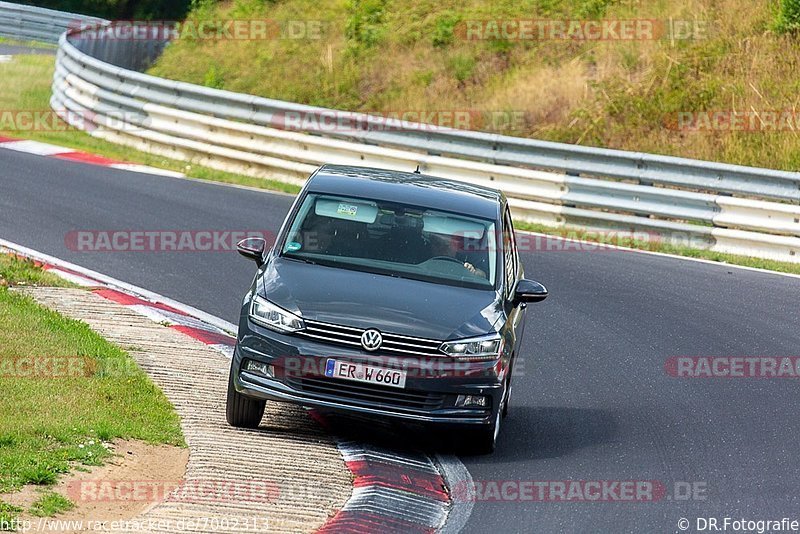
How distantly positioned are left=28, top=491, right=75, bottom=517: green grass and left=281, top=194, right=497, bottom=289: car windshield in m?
2.98

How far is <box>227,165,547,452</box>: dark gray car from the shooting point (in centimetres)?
837

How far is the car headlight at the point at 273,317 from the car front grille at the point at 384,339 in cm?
7

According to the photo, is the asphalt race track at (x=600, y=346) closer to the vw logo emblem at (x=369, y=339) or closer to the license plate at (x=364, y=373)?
the license plate at (x=364, y=373)

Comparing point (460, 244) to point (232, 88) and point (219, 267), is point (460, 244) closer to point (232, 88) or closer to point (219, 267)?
point (219, 267)

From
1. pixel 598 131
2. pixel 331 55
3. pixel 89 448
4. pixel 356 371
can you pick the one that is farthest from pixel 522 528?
pixel 331 55

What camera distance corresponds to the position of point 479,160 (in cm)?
1959

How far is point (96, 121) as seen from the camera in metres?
23.6

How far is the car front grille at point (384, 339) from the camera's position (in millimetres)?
8344

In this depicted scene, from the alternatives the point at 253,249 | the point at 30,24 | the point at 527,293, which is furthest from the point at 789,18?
the point at 30,24

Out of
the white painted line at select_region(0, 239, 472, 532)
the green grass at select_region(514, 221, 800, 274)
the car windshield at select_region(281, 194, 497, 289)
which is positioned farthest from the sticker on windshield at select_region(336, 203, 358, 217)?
the green grass at select_region(514, 221, 800, 274)

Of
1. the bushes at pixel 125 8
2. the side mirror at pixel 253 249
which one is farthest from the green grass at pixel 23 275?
the bushes at pixel 125 8

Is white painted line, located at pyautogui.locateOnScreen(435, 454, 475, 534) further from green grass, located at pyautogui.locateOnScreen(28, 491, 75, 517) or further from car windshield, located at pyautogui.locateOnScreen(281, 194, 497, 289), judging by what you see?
green grass, located at pyautogui.locateOnScreen(28, 491, 75, 517)

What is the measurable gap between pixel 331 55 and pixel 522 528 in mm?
20749

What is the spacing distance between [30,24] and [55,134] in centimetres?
1775
